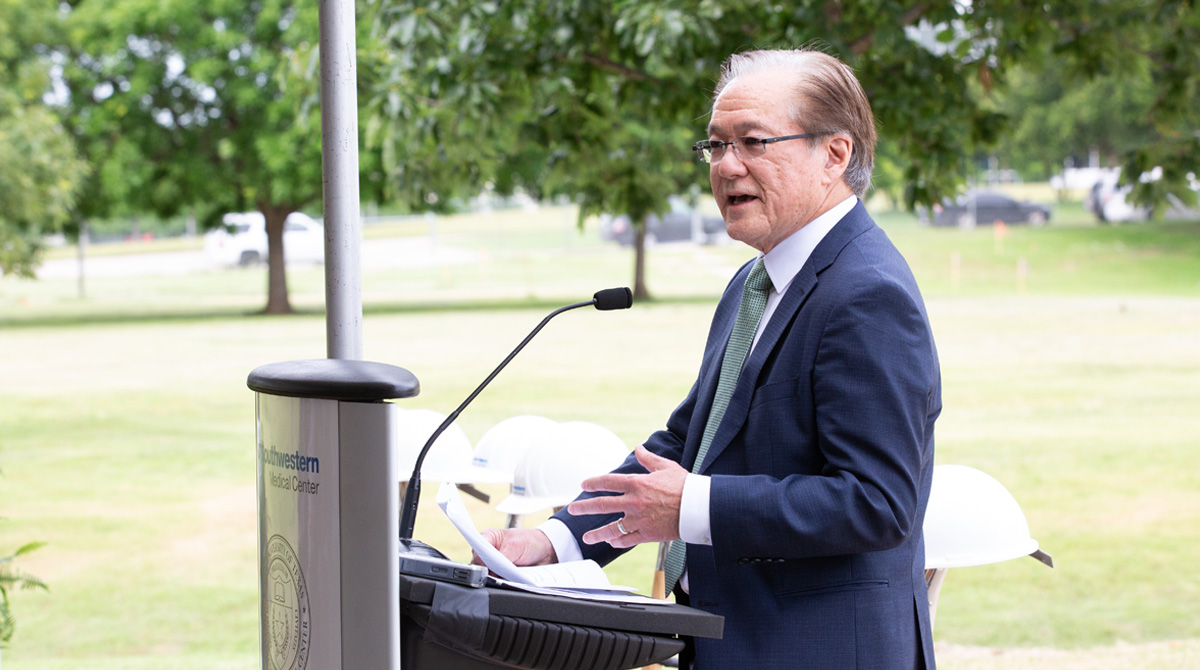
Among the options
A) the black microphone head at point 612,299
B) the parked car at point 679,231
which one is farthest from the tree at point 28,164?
the parked car at point 679,231

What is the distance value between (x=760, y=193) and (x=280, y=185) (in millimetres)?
24635

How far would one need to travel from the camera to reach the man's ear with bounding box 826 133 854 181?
177 centimetres

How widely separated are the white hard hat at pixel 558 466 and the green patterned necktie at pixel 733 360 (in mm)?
1436

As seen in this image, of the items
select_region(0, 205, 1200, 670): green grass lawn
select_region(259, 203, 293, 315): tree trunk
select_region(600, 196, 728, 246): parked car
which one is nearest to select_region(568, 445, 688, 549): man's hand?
select_region(0, 205, 1200, 670): green grass lawn

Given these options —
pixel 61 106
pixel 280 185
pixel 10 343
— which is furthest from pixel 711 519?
pixel 61 106

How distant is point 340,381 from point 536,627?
41 centimetres

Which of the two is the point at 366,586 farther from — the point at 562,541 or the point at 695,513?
the point at 562,541

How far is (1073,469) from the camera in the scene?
9992 millimetres

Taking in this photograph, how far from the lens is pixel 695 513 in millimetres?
1608

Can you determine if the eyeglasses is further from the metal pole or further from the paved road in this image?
the paved road

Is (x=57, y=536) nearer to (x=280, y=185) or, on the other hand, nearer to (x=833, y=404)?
(x=833, y=404)

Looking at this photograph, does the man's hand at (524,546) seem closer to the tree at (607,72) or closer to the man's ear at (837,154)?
the man's ear at (837,154)

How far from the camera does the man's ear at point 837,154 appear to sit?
1.77 meters

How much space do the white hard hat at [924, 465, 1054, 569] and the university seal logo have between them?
1.72 m
